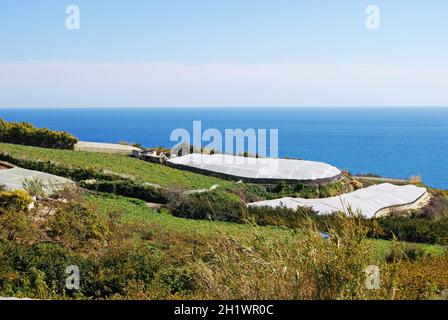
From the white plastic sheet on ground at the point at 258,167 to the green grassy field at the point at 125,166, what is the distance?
1068mm

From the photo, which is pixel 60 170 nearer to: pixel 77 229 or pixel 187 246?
pixel 77 229

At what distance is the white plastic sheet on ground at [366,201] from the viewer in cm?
1922

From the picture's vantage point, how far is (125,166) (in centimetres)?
2312

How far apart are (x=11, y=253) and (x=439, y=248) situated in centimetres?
1017

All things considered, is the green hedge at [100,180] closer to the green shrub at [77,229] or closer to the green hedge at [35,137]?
the green hedge at [35,137]

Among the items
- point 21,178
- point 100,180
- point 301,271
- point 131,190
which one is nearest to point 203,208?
point 131,190

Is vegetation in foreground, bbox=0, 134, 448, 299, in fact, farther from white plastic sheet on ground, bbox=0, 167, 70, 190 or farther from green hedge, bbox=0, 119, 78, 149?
green hedge, bbox=0, 119, 78, 149

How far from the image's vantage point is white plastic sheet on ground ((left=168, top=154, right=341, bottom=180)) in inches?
941

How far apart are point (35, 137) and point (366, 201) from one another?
636 inches

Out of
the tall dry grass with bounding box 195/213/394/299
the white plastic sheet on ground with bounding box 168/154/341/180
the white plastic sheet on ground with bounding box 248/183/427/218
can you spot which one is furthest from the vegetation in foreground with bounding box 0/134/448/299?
the white plastic sheet on ground with bounding box 168/154/341/180

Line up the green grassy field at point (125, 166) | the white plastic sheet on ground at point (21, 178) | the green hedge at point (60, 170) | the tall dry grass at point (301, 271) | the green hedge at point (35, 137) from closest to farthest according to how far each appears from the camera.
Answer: the tall dry grass at point (301, 271)
the white plastic sheet on ground at point (21, 178)
the green hedge at point (60, 170)
the green grassy field at point (125, 166)
the green hedge at point (35, 137)

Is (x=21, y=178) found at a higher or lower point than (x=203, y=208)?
higher

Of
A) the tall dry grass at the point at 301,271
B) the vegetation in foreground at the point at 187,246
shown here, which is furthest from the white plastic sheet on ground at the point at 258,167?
the tall dry grass at the point at 301,271

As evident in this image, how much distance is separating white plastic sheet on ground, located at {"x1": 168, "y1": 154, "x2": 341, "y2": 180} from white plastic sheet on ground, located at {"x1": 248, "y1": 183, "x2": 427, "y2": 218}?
2.24 meters
